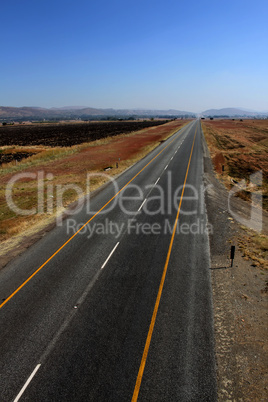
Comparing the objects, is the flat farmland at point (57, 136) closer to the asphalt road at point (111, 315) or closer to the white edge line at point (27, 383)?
the asphalt road at point (111, 315)

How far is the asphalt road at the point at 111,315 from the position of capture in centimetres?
838

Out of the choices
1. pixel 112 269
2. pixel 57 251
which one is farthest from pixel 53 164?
pixel 112 269

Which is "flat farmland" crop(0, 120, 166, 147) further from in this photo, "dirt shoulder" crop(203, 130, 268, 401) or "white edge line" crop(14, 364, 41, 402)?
"white edge line" crop(14, 364, 41, 402)

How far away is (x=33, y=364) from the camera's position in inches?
353

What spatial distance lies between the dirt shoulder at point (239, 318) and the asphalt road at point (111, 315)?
46cm

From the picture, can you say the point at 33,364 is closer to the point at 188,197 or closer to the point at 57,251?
the point at 57,251

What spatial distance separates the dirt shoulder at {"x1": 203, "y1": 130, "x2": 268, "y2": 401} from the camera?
331 inches

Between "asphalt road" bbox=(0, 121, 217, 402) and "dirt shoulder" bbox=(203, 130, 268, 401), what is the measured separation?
0.46 m

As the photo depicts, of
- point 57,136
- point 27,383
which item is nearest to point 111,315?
point 27,383

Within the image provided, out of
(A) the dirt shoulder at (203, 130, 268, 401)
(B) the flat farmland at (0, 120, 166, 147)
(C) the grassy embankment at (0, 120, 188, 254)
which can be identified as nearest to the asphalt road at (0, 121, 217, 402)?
(A) the dirt shoulder at (203, 130, 268, 401)

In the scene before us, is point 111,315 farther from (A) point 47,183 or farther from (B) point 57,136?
(B) point 57,136

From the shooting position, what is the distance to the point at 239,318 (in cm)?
1112

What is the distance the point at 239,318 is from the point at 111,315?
536 centimetres

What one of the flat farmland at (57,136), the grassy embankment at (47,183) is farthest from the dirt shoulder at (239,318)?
the flat farmland at (57,136)
